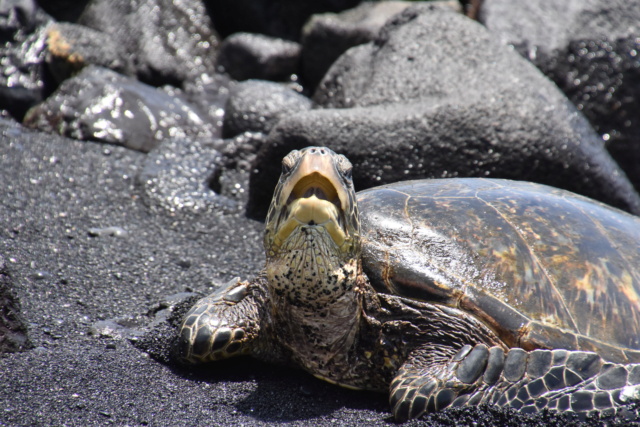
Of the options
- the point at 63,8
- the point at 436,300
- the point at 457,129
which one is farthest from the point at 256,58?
the point at 436,300

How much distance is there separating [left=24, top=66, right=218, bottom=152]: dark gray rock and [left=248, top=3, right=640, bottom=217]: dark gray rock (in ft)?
7.38

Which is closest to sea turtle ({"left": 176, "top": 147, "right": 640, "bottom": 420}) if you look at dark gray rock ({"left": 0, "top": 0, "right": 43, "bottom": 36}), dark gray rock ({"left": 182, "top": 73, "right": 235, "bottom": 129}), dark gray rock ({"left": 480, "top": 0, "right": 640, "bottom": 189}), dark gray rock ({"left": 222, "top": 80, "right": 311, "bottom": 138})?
dark gray rock ({"left": 222, "top": 80, "right": 311, "bottom": 138})

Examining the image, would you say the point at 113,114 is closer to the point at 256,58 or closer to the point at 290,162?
the point at 256,58

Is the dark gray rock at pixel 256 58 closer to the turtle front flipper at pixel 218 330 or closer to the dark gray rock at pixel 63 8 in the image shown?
the dark gray rock at pixel 63 8

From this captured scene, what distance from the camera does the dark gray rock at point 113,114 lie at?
7.22 metres

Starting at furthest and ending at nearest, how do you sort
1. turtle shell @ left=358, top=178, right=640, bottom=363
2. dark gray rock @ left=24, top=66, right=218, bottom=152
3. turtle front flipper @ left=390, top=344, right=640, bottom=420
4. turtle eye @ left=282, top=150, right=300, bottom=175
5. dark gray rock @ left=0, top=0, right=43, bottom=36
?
dark gray rock @ left=0, top=0, right=43, bottom=36 < dark gray rock @ left=24, top=66, right=218, bottom=152 < turtle shell @ left=358, top=178, right=640, bottom=363 < turtle eye @ left=282, top=150, right=300, bottom=175 < turtle front flipper @ left=390, top=344, right=640, bottom=420

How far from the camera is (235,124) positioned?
306 inches

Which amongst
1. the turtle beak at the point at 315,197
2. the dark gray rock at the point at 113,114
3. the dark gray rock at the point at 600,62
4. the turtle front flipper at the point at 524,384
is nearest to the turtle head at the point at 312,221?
the turtle beak at the point at 315,197

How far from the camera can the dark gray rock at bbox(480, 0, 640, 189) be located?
8.05 metres

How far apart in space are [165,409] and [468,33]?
520 cm

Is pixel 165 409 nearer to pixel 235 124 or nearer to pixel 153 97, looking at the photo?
pixel 235 124

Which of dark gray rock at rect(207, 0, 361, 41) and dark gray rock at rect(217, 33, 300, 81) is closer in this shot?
dark gray rock at rect(217, 33, 300, 81)

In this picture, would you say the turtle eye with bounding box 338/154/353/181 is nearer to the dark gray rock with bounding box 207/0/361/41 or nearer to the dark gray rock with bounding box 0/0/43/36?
the dark gray rock with bounding box 0/0/43/36

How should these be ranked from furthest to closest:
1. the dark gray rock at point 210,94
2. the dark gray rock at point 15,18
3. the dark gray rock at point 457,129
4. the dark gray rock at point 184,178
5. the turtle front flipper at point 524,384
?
the dark gray rock at point 15,18 < the dark gray rock at point 210,94 < the dark gray rock at point 184,178 < the dark gray rock at point 457,129 < the turtle front flipper at point 524,384
